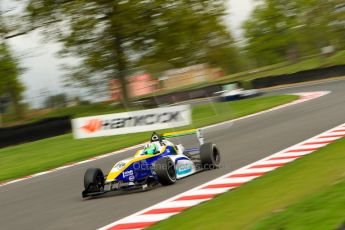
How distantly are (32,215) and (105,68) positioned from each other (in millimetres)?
22579

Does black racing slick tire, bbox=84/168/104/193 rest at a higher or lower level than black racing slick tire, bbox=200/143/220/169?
higher

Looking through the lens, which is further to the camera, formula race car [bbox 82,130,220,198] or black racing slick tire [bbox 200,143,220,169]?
black racing slick tire [bbox 200,143,220,169]

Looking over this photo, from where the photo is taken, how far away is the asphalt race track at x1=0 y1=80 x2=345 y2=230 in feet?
26.5

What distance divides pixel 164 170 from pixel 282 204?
9.06ft

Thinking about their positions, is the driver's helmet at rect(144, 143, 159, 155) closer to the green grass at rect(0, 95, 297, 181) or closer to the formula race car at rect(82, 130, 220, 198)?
the formula race car at rect(82, 130, 220, 198)

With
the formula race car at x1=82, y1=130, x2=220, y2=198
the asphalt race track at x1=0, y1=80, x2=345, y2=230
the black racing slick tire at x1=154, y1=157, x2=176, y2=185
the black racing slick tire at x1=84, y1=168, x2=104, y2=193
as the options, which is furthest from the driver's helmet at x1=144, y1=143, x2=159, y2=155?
the black racing slick tire at x1=84, y1=168, x2=104, y2=193

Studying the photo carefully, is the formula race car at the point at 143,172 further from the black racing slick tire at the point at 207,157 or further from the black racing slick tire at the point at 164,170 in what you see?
the black racing slick tire at the point at 207,157

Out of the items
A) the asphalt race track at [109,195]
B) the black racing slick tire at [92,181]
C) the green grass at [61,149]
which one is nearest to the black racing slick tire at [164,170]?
the asphalt race track at [109,195]

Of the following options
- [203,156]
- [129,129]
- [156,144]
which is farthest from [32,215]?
[129,129]

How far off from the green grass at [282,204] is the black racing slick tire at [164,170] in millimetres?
1410

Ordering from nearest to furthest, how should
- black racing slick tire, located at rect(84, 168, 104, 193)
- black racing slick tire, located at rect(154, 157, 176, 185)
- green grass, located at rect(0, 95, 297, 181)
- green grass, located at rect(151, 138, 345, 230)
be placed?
1. green grass, located at rect(151, 138, 345, 230)
2. black racing slick tire, located at rect(154, 157, 176, 185)
3. black racing slick tire, located at rect(84, 168, 104, 193)
4. green grass, located at rect(0, 95, 297, 181)

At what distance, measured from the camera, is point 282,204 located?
7.00 meters

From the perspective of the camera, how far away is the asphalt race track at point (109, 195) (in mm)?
8070

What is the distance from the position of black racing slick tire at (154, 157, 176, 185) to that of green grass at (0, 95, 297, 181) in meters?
6.23
